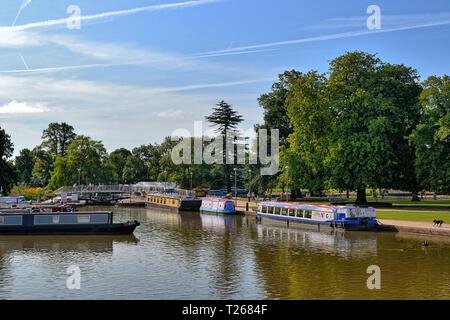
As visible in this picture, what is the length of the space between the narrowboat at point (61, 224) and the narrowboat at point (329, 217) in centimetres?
1895

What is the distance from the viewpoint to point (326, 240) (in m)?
49.0

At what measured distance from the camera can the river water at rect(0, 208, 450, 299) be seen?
28422mm

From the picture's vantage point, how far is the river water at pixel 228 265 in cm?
2842

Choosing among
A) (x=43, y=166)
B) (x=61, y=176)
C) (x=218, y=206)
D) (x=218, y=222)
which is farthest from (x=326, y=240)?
(x=43, y=166)

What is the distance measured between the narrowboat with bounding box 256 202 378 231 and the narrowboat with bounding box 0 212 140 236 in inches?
746

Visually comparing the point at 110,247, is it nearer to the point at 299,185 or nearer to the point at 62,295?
the point at 62,295

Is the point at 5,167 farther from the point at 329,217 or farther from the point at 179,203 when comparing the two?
the point at 329,217

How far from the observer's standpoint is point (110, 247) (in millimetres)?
45938

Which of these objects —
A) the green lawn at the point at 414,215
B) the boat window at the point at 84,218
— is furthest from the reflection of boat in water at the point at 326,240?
the boat window at the point at 84,218

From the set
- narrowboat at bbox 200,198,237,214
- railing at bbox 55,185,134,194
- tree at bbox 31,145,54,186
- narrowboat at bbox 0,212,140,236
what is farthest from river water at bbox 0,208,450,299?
tree at bbox 31,145,54,186

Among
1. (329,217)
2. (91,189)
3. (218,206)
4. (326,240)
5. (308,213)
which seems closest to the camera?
(326,240)

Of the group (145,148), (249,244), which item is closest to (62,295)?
(249,244)

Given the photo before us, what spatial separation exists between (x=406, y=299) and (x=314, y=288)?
4869mm

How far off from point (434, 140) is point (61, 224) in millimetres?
47342
